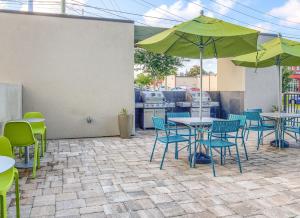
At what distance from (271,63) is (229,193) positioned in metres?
4.28

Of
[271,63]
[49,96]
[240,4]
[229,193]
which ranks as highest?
[240,4]

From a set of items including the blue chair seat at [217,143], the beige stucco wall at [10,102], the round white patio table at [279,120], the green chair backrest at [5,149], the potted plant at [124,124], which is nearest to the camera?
the green chair backrest at [5,149]

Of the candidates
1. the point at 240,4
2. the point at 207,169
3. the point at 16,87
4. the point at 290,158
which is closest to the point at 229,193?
the point at 207,169

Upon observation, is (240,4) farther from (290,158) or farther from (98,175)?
(98,175)

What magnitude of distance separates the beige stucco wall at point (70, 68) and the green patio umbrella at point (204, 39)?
94.4 inches

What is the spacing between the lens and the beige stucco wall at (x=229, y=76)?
912 centimetres

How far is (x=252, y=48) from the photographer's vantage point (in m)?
4.81

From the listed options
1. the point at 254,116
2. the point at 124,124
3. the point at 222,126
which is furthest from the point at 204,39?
the point at 124,124

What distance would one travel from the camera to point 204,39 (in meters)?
4.91

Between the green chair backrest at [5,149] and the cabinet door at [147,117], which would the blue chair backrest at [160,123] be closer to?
the green chair backrest at [5,149]

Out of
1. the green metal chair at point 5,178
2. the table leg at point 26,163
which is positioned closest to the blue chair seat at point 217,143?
the green metal chair at point 5,178

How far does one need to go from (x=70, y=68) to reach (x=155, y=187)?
14.7 ft

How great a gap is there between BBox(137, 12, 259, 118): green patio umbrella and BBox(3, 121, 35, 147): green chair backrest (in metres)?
2.25

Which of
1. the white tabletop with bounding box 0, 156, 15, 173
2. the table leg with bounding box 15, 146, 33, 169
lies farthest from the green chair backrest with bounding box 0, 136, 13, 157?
the table leg with bounding box 15, 146, 33, 169
